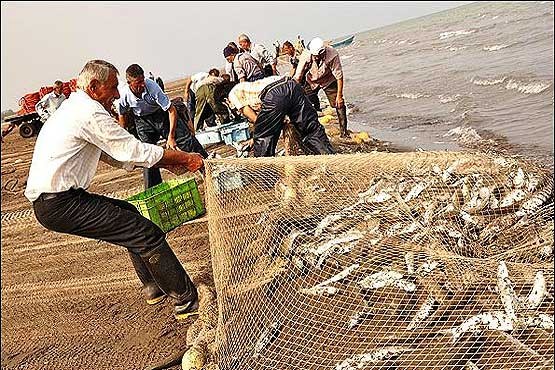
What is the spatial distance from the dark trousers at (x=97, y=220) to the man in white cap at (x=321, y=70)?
497 centimetres

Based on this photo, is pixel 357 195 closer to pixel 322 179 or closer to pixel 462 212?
pixel 322 179

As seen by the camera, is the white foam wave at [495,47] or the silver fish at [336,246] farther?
the white foam wave at [495,47]

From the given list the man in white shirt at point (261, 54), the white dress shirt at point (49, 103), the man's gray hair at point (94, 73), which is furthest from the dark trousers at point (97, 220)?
the white dress shirt at point (49, 103)

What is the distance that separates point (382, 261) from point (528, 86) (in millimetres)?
10252

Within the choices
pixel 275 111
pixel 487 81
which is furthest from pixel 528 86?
pixel 275 111

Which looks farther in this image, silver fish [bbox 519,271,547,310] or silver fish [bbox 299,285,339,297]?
silver fish [bbox 299,285,339,297]

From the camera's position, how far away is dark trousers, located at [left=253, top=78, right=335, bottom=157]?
6.20 m

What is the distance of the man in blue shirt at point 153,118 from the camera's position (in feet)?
22.0

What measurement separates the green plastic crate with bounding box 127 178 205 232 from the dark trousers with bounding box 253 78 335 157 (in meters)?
1.01

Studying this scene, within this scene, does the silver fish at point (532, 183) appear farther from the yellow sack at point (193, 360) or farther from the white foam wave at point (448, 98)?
the white foam wave at point (448, 98)

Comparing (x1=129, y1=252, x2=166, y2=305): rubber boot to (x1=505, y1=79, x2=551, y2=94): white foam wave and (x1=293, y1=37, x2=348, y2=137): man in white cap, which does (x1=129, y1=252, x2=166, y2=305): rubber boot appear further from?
(x1=505, y1=79, x2=551, y2=94): white foam wave

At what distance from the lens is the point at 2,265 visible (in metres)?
6.75

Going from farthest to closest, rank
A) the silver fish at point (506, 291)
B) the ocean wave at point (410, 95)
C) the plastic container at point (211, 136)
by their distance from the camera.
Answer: the ocean wave at point (410, 95), the plastic container at point (211, 136), the silver fish at point (506, 291)

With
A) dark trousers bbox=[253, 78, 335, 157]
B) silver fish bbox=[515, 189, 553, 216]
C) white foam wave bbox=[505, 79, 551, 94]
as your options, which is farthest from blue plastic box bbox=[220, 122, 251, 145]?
white foam wave bbox=[505, 79, 551, 94]
